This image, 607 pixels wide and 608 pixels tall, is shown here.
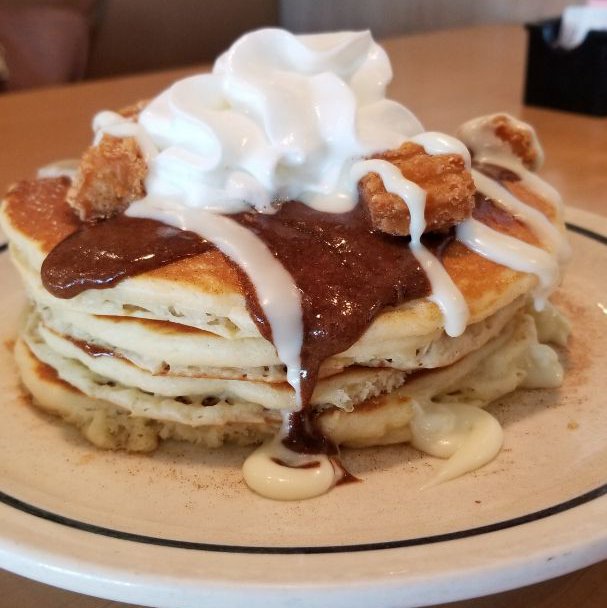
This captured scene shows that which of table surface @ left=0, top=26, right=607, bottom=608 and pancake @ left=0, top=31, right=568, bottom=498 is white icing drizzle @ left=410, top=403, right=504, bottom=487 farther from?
table surface @ left=0, top=26, right=607, bottom=608

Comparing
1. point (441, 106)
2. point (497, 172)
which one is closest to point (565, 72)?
point (441, 106)

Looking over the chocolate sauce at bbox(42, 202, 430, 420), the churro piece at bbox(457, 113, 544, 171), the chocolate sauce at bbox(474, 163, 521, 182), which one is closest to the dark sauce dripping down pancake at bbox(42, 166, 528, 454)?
the chocolate sauce at bbox(42, 202, 430, 420)

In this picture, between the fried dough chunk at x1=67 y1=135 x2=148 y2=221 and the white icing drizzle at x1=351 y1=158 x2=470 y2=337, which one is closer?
the white icing drizzle at x1=351 y1=158 x2=470 y2=337

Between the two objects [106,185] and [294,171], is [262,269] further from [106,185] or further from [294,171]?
[106,185]

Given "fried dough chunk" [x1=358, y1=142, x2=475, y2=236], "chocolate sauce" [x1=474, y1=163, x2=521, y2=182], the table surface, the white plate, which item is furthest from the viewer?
the table surface

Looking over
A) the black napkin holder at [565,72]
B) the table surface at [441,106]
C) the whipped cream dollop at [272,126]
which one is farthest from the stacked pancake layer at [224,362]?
the black napkin holder at [565,72]
